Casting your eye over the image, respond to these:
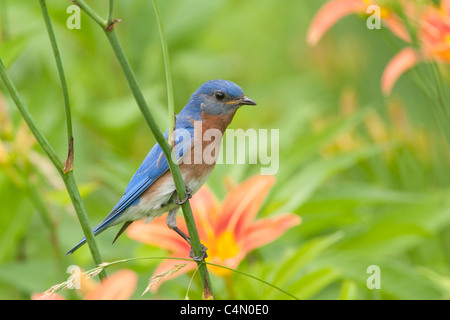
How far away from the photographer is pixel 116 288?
91cm

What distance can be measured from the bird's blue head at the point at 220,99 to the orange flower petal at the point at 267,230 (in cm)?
36

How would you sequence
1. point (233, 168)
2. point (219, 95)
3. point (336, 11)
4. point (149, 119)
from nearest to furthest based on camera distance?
point (149, 119) < point (219, 95) < point (336, 11) < point (233, 168)

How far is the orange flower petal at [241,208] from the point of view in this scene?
4.75 feet

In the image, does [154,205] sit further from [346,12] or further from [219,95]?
[346,12]

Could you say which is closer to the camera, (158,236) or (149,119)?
(149,119)

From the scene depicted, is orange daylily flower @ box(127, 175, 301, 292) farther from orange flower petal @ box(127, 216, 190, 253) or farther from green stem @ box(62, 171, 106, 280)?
green stem @ box(62, 171, 106, 280)

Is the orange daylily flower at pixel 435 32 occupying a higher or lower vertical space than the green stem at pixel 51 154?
higher

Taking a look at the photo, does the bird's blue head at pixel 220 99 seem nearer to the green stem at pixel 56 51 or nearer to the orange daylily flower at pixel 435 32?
the green stem at pixel 56 51

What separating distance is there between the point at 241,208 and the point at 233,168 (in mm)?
697

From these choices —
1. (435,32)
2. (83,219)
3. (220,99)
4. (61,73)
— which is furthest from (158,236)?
(435,32)

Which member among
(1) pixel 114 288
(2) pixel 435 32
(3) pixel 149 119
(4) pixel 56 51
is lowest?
(1) pixel 114 288

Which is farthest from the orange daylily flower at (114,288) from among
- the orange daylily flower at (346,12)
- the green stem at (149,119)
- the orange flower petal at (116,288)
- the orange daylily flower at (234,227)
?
the orange daylily flower at (346,12)

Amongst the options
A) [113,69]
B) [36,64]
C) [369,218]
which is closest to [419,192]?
[369,218]
